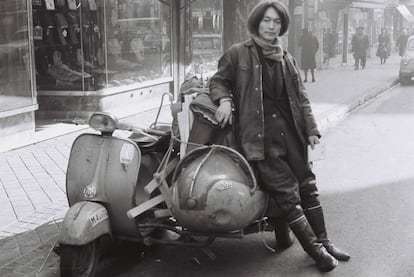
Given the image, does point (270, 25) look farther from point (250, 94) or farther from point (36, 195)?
point (36, 195)

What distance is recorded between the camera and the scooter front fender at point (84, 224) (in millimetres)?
3939

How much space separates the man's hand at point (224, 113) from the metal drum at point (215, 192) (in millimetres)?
→ 211

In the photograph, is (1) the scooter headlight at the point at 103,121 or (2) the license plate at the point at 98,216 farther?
(1) the scooter headlight at the point at 103,121

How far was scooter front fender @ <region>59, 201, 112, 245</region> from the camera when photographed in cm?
394

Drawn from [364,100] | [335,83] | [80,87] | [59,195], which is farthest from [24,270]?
[335,83]

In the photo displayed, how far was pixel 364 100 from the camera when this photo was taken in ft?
51.0

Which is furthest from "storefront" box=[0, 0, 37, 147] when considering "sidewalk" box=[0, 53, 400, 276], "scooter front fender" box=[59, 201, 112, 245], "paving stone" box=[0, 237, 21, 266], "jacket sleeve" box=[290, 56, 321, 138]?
"jacket sleeve" box=[290, 56, 321, 138]

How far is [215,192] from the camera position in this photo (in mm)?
3963

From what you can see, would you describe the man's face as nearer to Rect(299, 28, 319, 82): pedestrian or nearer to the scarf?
the scarf

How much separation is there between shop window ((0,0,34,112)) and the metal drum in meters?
5.64

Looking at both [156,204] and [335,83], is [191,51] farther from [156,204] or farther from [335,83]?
[156,204]

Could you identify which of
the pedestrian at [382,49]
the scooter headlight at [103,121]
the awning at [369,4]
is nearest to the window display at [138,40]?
the scooter headlight at [103,121]

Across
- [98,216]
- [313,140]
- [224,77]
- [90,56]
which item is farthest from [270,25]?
[90,56]

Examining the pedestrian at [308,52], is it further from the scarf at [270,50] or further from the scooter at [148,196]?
the scooter at [148,196]
